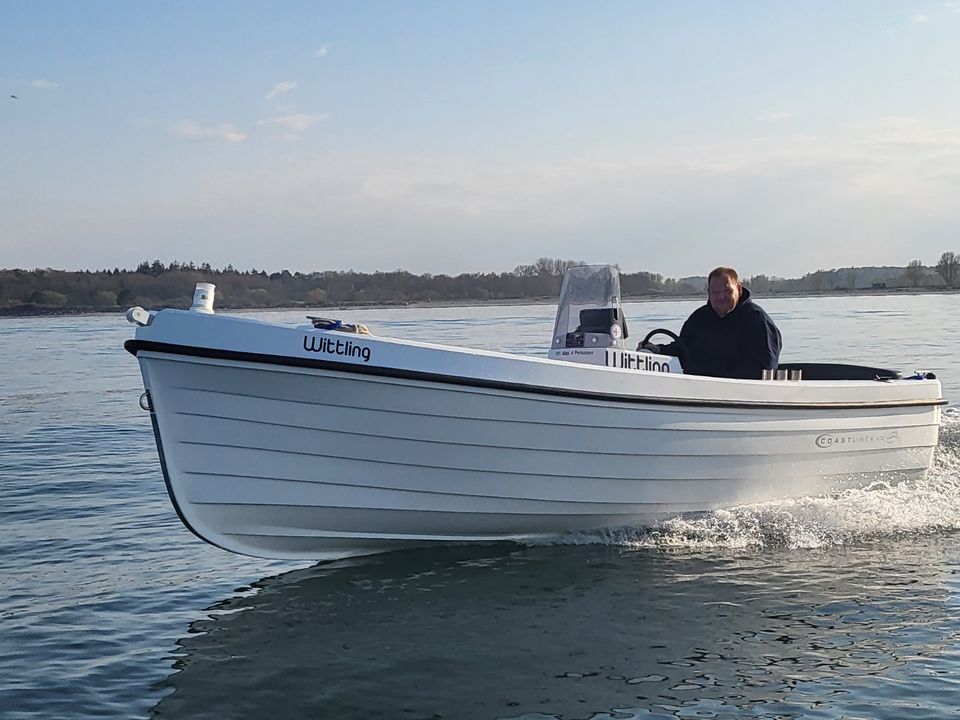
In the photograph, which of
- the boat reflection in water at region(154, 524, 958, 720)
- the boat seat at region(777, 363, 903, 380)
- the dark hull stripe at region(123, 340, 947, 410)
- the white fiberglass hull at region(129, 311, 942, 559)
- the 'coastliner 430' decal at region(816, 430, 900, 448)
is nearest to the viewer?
the boat reflection in water at region(154, 524, 958, 720)

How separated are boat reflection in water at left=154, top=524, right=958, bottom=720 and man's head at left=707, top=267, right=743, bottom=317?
74.8 inches

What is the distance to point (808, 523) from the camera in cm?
785

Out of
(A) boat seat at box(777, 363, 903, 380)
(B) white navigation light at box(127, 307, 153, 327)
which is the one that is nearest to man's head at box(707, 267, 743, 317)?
(A) boat seat at box(777, 363, 903, 380)

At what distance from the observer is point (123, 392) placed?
1955 cm

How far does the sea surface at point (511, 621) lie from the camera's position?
5012mm

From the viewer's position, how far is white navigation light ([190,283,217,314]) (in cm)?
607

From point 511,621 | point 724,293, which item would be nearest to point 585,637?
point 511,621

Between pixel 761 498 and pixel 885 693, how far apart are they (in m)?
2.84

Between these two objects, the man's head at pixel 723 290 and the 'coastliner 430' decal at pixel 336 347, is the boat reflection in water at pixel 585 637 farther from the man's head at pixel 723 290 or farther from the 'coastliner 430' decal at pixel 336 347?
the man's head at pixel 723 290

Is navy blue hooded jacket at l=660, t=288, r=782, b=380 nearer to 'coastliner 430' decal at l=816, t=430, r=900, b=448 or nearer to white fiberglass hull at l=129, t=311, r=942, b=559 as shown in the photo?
white fiberglass hull at l=129, t=311, r=942, b=559

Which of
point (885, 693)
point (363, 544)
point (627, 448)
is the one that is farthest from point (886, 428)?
point (363, 544)

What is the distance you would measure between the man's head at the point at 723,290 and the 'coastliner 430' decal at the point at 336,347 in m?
3.14

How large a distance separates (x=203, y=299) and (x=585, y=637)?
2.95m

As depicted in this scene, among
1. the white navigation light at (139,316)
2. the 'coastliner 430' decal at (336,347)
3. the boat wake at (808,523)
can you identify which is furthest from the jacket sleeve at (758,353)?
the white navigation light at (139,316)
